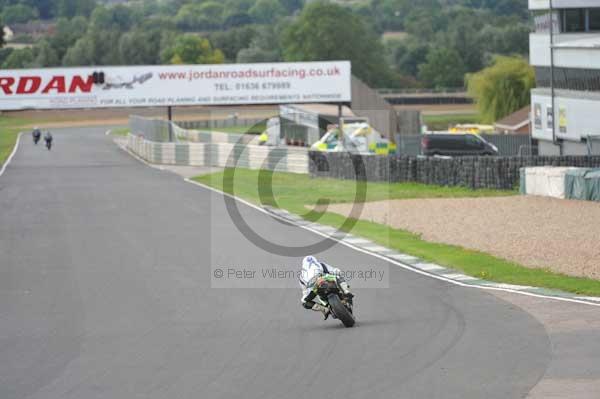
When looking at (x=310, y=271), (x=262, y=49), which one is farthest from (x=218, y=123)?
(x=310, y=271)

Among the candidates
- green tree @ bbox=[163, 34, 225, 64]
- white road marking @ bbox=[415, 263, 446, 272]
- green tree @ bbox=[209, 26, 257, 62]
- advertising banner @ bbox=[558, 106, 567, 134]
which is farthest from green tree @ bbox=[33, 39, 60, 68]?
white road marking @ bbox=[415, 263, 446, 272]

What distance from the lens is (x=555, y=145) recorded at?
5025 cm

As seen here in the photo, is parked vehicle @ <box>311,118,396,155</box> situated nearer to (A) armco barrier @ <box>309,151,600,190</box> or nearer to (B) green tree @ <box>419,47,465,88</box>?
(A) armco barrier @ <box>309,151,600,190</box>

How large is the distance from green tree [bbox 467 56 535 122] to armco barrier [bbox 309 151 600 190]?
40.3 meters

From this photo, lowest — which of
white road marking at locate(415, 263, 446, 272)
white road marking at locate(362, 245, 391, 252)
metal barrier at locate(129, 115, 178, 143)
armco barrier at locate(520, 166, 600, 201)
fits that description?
white road marking at locate(415, 263, 446, 272)

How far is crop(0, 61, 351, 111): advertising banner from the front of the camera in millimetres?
55656

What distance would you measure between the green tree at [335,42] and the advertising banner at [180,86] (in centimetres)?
8147

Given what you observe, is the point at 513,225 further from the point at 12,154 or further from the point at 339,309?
the point at 12,154

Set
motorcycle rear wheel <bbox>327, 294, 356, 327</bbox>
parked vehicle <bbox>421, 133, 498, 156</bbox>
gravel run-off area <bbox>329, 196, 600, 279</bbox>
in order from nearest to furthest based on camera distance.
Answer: motorcycle rear wheel <bbox>327, 294, 356, 327</bbox> → gravel run-off area <bbox>329, 196, 600, 279</bbox> → parked vehicle <bbox>421, 133, 498, 156</bbox>

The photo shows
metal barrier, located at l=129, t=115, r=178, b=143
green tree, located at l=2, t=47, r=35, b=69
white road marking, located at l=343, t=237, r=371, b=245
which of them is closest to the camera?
white road marking, located at l=343, t=237, r=371, b=245

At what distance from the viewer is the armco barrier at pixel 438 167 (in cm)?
3438

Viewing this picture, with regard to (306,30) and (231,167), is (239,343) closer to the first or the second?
(231,167)

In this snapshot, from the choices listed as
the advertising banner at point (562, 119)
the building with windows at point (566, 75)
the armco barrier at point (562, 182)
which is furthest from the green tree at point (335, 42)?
the armco barrier at point (562, 182)

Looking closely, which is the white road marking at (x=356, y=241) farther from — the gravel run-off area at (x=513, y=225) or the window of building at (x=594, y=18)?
the window of building at (x=594, y=18)
